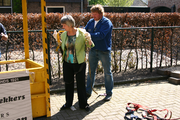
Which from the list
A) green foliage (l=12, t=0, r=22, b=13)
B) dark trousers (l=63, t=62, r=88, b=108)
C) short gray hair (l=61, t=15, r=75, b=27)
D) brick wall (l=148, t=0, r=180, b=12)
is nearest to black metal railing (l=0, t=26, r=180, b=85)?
dark trousers (l=63, t=62, r=88, b=108)

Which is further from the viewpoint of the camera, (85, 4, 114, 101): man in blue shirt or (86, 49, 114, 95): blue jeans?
(86, 49, 114, 95): blue jeans

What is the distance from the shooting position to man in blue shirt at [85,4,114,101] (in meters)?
4.07

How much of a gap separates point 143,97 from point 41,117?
2.49m

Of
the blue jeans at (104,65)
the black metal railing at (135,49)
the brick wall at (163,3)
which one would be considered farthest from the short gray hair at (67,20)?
the brick wall at (163,3)

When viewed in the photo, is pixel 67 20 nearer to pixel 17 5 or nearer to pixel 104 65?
pixel 104 65

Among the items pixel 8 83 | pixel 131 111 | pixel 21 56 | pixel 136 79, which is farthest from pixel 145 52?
pixel 8 83

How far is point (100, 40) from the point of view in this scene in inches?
167

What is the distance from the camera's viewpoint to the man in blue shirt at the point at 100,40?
407cm

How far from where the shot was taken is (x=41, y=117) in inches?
127

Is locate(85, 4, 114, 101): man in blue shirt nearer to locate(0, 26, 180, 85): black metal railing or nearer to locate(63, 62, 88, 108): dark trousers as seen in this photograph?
locate(63, 62, 88, 108): dark trousers

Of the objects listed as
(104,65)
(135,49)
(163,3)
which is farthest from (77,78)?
(163,3)

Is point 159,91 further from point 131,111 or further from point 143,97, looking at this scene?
point 131,111

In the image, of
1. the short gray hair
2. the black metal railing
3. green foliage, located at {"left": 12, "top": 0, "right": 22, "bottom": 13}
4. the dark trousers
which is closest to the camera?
the short gray hair

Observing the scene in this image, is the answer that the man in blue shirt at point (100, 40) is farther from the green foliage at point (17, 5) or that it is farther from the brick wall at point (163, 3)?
the brick wall at point (163, 3)
